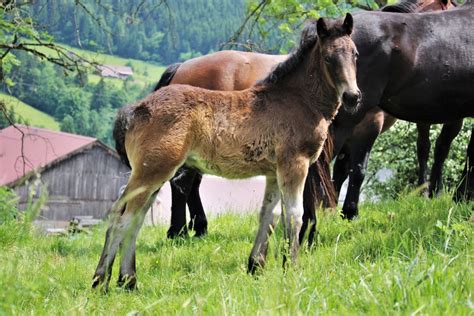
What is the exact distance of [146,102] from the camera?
17.8ft

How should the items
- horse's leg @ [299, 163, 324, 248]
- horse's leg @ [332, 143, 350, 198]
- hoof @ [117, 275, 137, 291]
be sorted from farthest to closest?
horse's leg @ [332, 143, 350, 198]
horse's leg @ [299, 163, 324, 248]
hoof @ [117, 275, 137, 291]

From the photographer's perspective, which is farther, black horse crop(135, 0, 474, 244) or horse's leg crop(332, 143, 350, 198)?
horse's leg crop(332, 143, 350, 198)

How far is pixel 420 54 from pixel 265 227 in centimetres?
234

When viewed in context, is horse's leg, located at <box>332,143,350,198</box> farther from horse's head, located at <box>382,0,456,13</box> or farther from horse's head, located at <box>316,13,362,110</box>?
horse's head, located at <box>316,13,362,110</box>

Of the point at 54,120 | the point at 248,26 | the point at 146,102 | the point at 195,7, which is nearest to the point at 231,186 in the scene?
the point at 248,26

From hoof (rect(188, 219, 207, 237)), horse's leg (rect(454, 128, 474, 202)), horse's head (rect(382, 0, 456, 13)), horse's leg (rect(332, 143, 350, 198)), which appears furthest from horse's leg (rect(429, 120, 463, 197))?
hoof (rect(188, 219, 207, 237))

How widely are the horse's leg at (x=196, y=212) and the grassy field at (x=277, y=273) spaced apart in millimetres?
181

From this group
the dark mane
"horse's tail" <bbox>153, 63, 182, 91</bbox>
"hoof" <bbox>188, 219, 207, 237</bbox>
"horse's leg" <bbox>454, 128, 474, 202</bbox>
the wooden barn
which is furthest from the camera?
the wooden barn

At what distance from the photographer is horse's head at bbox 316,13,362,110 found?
→ 5.38m

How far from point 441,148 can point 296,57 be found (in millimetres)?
3734

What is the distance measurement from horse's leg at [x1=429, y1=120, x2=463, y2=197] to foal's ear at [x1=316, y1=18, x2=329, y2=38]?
12.1ft

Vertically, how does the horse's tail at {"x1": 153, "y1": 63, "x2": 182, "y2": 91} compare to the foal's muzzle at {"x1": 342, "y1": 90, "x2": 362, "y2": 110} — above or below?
above

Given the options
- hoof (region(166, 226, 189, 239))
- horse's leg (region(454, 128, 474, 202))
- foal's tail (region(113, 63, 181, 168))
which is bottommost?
hoof (region(166, 226, 189, 239))

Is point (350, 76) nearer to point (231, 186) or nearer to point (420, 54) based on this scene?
point (420, 54)
